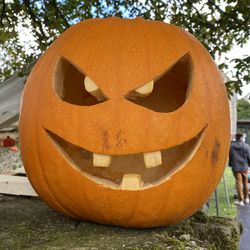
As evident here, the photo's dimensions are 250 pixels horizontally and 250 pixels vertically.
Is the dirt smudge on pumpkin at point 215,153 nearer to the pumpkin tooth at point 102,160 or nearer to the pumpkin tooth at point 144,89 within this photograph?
the pumpkin tooth at point 144,89

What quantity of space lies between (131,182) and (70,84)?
80 cm

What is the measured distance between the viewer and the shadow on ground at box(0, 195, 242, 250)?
71.4 inches

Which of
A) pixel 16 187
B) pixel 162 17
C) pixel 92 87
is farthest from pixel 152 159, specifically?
pixel 162 17

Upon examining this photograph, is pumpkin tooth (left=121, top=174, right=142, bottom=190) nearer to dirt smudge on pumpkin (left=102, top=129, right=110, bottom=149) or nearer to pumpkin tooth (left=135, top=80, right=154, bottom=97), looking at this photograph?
dirt smudge on pumpkin (left=102, top=129, right=110, bottom=149)

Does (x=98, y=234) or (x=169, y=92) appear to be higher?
(x=169, y=92)

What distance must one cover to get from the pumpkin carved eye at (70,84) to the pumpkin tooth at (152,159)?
19.6 inches

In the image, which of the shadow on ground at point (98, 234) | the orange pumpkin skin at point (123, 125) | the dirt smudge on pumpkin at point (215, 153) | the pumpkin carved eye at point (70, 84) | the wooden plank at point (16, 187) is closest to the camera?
the shadow on ground at point (98, 234)

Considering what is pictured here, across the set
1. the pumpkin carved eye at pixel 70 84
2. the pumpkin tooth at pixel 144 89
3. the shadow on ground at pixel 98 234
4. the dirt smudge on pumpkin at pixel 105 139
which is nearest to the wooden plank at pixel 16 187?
the shadow on ground at pixel 98 234

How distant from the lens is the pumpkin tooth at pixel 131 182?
6.45 feet

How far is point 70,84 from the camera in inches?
95.8

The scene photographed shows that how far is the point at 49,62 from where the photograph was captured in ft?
7.30

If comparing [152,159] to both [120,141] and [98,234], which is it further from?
[98,234]

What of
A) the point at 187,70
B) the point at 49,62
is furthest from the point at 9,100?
the point at 187,70

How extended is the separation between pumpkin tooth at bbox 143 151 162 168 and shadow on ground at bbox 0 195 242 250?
1.19 feet
